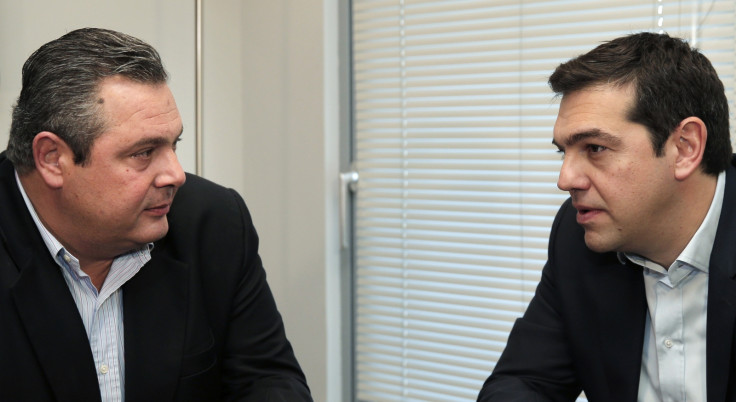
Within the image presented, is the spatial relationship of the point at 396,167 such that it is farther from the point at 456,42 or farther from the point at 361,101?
the point at 456,42

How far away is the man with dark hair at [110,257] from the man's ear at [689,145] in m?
1.00

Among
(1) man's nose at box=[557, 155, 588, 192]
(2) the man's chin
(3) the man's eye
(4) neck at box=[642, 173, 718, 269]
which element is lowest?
(2) the man's chin

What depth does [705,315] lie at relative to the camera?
67.7 inches

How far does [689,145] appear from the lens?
5.66ft

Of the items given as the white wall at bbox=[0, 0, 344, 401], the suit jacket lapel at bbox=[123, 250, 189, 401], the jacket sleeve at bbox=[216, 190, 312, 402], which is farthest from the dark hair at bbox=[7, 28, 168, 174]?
the white wall at bbox=[0, 0, 344, 401]

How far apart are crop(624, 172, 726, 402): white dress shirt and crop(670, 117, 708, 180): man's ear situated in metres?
0.10

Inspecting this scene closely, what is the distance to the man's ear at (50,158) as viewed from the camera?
5.62 feet

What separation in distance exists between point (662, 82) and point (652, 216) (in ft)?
0.95

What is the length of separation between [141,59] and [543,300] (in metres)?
1.11

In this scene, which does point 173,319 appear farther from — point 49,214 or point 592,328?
point 592,328

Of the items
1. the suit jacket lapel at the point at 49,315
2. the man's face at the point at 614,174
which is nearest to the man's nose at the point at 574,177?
the man's face at the point at 614,174

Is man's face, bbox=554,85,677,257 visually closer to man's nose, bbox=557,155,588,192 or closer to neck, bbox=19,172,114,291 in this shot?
man's nose, bbox=557,155,588,192

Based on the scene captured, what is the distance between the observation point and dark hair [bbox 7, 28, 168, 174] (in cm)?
169

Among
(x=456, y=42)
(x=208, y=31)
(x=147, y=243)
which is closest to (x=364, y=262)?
(x=456, y=42)
